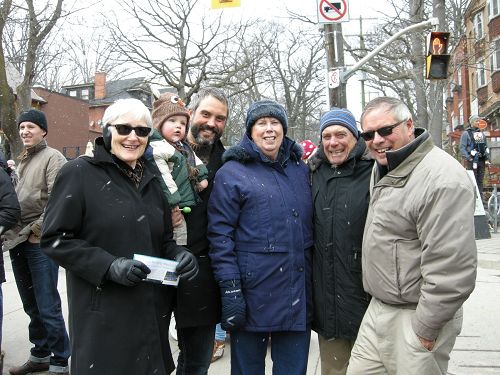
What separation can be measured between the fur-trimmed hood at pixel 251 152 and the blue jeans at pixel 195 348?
3.55 feet

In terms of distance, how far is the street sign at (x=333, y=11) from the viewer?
1030 cm

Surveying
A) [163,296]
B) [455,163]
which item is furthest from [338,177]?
[163,296]

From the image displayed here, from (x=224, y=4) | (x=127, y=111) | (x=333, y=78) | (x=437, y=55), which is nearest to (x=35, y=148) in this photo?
(x=127, y=111)

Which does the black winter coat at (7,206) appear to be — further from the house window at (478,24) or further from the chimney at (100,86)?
the chimney at (100,86)

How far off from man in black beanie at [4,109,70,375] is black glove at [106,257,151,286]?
1.90 meters

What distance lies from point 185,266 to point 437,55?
9663 millimetres

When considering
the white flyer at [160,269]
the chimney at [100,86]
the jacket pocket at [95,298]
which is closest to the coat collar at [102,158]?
the white flyer at [160,269]

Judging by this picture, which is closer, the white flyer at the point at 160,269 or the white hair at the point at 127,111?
the white flyer at the point at 160,269

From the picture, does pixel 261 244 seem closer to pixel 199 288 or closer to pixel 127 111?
pixel 199 288

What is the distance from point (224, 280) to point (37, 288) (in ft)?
6.64

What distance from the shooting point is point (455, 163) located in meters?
2.54

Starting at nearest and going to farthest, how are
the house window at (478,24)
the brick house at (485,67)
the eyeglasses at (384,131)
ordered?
the eyeglasses at (384,131) < the brick house at (485,67) < the house window at (478,24)

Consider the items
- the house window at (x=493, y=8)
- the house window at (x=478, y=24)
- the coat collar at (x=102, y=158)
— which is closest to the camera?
→ the coat collar at (x=102, y=158)

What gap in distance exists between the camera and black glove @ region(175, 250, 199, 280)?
104 inches
